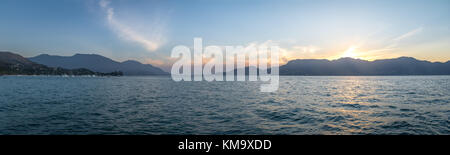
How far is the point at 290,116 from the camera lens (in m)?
22.9
